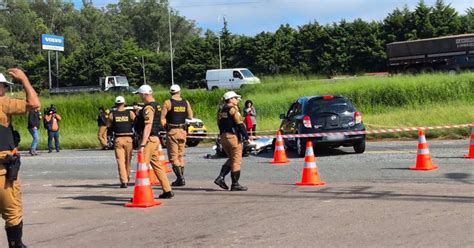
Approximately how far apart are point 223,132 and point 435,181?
12.5 ft

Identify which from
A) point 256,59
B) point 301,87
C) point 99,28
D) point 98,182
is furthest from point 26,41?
point 98,182

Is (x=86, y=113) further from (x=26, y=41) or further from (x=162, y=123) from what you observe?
(x=26, y=41)

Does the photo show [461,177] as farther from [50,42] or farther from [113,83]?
[50,42]

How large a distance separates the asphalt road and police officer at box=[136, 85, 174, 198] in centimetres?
38

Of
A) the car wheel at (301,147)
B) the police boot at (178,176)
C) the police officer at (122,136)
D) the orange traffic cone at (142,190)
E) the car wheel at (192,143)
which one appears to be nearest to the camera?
the orange traffic cone at (142,190)

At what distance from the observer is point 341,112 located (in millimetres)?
15211

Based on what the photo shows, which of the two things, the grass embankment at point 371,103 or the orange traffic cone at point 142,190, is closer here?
the orange traffic cone at point 142,190

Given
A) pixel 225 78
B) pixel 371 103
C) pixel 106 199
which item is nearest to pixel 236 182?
pixel 106 199

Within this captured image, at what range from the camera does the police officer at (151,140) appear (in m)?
9.77

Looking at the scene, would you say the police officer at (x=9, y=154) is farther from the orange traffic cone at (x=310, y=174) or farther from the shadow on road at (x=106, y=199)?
the orange traffic cone at (x=310, y=174)

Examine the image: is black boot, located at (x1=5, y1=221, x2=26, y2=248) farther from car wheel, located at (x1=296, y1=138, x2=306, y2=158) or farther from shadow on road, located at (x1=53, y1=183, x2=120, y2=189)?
car wheel, located at (x1=296, y1=138, x2=306, y2=158)

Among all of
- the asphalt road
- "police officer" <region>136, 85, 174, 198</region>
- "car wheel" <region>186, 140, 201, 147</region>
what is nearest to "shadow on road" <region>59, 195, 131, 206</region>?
the asphalt road

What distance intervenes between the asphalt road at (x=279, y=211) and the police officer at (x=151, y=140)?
383 mm

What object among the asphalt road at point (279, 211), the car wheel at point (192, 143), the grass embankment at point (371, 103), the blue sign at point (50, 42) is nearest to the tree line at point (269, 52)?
the blue sign at point (50, 42)
